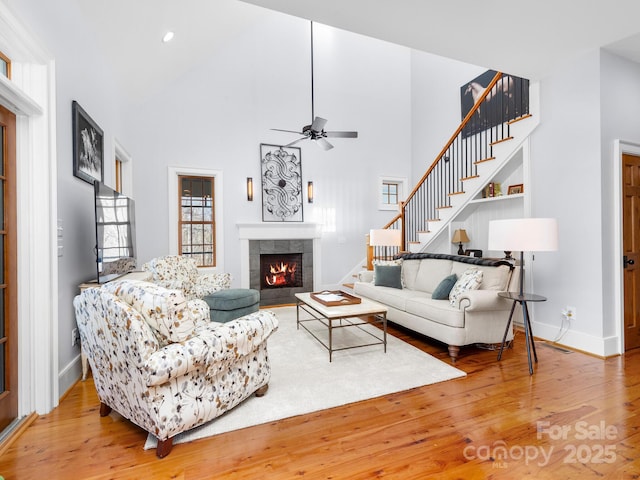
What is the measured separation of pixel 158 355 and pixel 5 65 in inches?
87.6

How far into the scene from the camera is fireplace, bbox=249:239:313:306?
5906 mm

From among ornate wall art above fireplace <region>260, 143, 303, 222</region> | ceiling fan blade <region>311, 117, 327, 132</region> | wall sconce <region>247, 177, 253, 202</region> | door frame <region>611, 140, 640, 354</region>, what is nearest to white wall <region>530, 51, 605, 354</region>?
door frame <region>611, 140, 640, 354</region>

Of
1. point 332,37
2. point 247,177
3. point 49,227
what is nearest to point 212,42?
point 247,177

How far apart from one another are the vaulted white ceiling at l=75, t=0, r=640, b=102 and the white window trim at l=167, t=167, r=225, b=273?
163 cm

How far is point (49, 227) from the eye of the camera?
2338mm

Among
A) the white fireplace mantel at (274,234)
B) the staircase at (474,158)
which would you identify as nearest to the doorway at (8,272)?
the white fireplace mantel at (274,234)

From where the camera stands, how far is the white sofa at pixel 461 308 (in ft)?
10.3

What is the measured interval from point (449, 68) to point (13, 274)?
7.36 m

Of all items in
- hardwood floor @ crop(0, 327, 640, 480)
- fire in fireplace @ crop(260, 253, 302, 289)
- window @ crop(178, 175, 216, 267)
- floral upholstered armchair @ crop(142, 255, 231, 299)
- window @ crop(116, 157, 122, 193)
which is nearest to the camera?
hardwood floor @ crop(0, 327, 640, 480)

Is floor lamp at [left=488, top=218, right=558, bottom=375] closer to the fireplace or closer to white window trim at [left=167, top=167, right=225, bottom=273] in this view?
the fireplace

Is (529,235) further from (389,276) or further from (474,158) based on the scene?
(474,158)

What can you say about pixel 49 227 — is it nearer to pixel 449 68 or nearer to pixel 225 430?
pixel 225 430

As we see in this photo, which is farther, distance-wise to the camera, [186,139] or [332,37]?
[332,37]

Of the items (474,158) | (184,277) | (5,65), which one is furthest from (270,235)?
(5,65)
